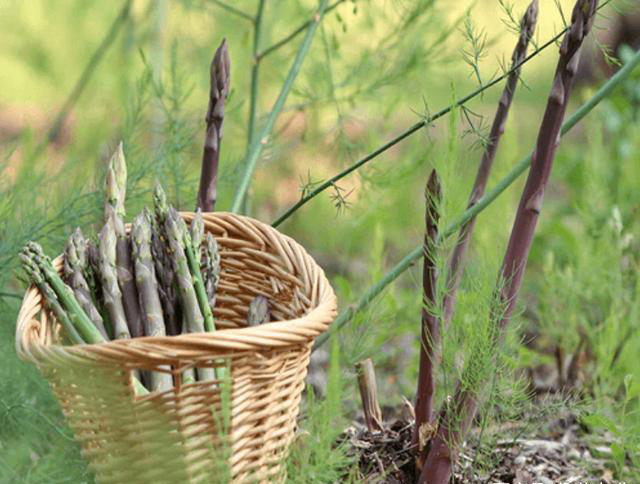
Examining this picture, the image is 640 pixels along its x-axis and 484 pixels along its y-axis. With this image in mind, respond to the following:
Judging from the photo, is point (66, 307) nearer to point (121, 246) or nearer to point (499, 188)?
point (121, 246)

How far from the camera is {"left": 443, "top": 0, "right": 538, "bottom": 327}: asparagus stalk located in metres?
1.25

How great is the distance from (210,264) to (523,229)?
450mm

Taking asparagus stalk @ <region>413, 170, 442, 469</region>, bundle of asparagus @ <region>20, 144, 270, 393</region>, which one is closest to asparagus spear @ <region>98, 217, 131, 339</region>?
bundle of asparagus @ <region>20, 144, 270, 393</region>

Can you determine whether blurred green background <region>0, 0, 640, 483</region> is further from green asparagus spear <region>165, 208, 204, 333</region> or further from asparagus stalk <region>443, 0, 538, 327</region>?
green asparagus spear <region>165, 208, 204, 333</region>

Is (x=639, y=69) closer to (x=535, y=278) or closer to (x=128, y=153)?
(x=535, y=278)

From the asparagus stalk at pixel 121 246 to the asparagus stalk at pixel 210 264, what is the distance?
0.36 feet

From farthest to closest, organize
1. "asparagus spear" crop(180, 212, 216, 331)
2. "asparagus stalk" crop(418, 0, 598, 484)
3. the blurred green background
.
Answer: the blurred green background → "asparagus spear" crop(180, 212, 216, 331) → "asparagus stalk" crop(418, 0, 598, 484)

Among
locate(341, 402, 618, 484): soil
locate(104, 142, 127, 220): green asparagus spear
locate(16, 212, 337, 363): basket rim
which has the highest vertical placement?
locate(104, 142, 127, 220): green asparagus spear

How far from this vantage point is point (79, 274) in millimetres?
1247

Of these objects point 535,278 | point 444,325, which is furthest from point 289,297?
point 535,278

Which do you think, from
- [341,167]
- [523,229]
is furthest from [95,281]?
[341,167]

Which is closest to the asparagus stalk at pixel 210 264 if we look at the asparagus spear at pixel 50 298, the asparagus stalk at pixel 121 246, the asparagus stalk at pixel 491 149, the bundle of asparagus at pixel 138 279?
the bundle of asparagus at pixel 138 279

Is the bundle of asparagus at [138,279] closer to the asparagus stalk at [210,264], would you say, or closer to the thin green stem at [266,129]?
the asparagus stalk at [210,264]

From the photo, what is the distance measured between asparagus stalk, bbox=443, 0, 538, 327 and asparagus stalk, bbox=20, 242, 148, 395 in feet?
1.55
